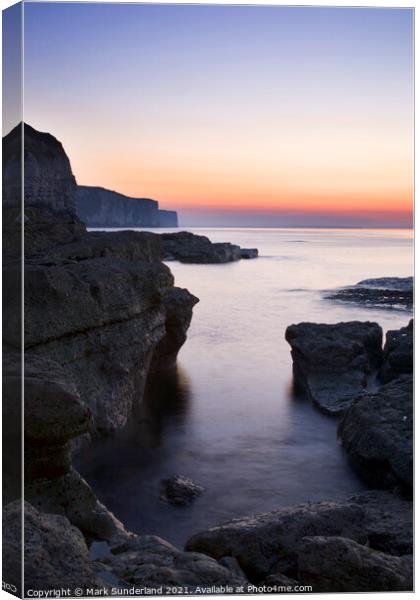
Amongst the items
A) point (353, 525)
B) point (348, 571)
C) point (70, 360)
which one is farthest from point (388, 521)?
point (70, 360)

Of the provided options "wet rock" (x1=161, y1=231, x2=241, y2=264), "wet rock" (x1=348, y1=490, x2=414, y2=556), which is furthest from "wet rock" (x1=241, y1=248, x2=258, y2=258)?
"wet rock" (x1=348, y1=490, x2=414, y2=556)

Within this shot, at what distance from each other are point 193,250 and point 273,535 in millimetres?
61043

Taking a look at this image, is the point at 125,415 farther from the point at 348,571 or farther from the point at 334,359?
the point at 348,571

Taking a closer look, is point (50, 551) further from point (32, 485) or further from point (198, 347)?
point (198, 347)

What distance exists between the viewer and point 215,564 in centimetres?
691

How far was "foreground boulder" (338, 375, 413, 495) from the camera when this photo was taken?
1095cm

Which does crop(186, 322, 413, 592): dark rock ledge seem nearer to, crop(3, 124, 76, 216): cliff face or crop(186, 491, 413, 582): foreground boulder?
crop(186, 491, 413, 582): foreground boulder

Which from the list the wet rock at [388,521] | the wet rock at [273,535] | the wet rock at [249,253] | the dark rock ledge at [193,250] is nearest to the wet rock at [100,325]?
the wet rock at [273,535]

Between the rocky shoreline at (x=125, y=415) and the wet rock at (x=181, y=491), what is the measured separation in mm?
26

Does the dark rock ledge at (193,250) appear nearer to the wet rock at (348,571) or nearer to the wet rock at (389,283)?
the wet rock at (389,283)

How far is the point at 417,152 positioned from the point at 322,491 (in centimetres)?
621

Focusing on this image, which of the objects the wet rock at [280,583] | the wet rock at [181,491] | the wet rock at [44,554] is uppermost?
the wet rock at [44,554]

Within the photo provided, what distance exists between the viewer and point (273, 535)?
26.8ft

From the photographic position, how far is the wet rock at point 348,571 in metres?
6.85
